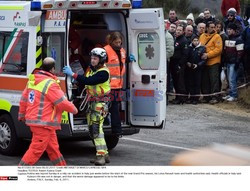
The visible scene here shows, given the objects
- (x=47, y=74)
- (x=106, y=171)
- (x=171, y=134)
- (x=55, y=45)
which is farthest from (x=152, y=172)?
(x=171, y=134)

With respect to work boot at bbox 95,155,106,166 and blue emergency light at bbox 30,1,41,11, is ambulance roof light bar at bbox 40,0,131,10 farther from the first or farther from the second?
work boot at bbox 95,155,106,166

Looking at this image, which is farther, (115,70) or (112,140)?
(112,140)

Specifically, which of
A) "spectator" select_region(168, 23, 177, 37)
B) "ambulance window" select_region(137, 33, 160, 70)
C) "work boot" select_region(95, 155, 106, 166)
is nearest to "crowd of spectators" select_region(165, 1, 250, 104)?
"spectator" select_region(168, 23, 177, 37)

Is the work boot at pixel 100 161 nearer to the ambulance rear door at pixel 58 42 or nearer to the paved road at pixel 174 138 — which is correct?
the paved road at pixel 174 138

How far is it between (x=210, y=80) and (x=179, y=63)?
0.84m

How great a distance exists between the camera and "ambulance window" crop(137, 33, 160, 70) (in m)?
12.7

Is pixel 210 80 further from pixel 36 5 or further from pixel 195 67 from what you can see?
pixel 36 5

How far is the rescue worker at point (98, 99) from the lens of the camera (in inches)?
468

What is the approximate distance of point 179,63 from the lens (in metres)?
19.4

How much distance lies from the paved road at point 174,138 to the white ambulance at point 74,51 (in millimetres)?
492

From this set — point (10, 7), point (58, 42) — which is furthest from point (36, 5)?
point (10, 7)

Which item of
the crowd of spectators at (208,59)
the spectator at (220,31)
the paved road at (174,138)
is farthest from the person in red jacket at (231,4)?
the paved road at (174,138)

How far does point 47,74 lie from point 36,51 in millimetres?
1577

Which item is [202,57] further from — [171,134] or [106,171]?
[106,171]
